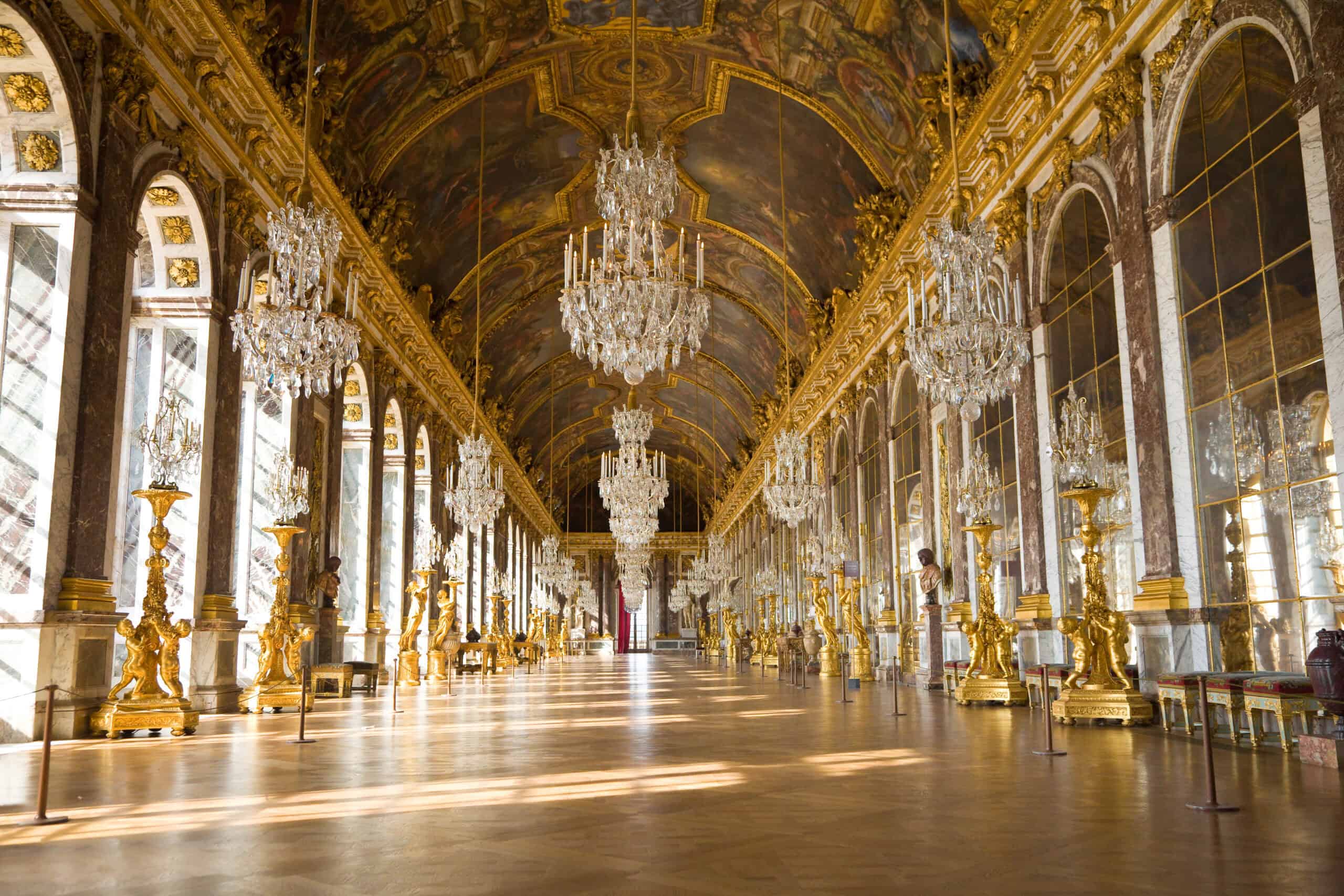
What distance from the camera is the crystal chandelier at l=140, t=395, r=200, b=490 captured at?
8836mm

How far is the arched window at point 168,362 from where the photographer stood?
1106 cm

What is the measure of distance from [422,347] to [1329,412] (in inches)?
701

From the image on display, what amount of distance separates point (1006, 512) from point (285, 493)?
345 inches

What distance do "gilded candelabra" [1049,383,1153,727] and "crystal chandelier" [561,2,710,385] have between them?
3435 mm

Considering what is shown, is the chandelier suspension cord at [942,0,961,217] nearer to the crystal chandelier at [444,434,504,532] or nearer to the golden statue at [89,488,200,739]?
the golden statue at [89,488,200,739]

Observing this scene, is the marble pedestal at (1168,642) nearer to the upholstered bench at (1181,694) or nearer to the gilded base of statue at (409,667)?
the upholstered bench at (1181,694)

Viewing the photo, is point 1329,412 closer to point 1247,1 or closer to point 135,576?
point 1247,1

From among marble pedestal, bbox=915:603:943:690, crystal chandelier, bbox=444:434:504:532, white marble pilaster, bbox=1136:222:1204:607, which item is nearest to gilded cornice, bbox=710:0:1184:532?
white marble pilaster, bbox=1136:222:1204:607

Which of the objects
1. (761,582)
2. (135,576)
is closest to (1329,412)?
(135,576)

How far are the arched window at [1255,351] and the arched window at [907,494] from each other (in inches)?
336

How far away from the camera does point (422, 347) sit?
2167cm

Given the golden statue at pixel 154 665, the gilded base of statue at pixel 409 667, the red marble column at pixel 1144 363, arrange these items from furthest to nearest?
the gilded base of statue at pixel 409 667
the red marble column at pixel 1144 363
the golden statue at pixel 154 665

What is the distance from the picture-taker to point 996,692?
1153 cm

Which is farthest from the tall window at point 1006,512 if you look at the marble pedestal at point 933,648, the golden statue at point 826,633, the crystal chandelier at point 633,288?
the golden statue at point 826,633
